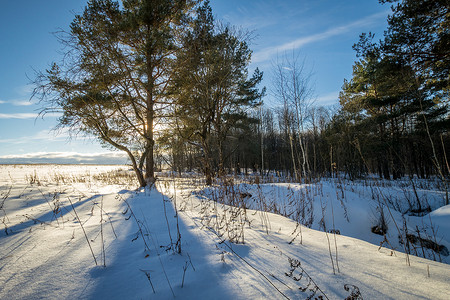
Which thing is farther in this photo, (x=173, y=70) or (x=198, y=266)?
(x=173, y=70)

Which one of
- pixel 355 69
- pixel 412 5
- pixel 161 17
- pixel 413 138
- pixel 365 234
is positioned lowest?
pixel 365 234

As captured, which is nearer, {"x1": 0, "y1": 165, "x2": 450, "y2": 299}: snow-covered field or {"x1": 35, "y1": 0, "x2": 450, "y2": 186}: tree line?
{"x1": 0, "y1": 165, "x2": 450, "y2": 299}: snow-covered field

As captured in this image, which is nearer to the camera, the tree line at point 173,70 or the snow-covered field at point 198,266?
the snow-covered field at point 198,266

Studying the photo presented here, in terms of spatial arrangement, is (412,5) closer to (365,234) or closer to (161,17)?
(365,234)

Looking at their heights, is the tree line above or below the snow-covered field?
above

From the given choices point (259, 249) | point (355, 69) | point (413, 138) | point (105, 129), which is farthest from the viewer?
point (355, 69)

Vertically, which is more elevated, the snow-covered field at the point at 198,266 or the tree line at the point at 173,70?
the tree line at the point at 173,70

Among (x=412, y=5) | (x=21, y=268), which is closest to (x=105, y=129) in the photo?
(x=21, y=268)

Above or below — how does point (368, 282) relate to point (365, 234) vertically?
above

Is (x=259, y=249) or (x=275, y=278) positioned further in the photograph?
(x=259, y=249)

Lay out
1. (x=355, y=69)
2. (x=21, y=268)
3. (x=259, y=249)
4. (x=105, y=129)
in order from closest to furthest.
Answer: (x=21, y=268) → (x=259, y=249) → (x=105, y=129) → (x=355, y=69)

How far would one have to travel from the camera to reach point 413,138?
14.2 meters

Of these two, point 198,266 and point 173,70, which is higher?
point 173,70

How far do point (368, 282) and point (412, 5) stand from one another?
9.63 m
